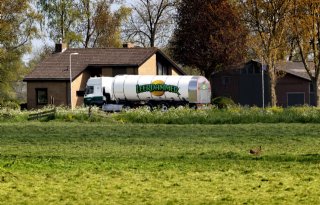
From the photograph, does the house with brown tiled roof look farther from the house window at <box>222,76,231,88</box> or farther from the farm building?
the house window at <box>222,76,231,88</box>

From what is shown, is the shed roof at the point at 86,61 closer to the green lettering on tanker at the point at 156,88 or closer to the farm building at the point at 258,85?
the green lettering on tanker at the point at 156,88

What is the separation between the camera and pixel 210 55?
76.8 metres

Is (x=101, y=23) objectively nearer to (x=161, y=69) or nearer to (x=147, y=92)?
(x=161, y=69)

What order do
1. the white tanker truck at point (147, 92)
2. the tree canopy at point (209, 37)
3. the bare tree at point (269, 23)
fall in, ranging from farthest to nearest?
the tree canopy at point (209, 37)
the white tanker truck at point (147, 92)
the bare tree at point (269, 23)

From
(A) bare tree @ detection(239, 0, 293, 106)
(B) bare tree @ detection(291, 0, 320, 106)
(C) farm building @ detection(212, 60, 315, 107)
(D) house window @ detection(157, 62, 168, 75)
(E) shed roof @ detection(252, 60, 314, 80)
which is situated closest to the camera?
(A) bare tree @ detection(239, 0, 293, 106)

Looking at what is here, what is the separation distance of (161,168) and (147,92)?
43.5m

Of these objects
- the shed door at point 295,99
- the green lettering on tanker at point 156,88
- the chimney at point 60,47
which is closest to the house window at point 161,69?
the chimney at point 60,47

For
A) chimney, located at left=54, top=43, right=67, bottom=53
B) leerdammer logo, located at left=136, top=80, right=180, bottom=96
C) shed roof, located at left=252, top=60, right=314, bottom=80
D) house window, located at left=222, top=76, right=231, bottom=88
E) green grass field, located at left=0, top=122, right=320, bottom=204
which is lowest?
green grass field, located at left=0, top=122, right=320, bottom=204

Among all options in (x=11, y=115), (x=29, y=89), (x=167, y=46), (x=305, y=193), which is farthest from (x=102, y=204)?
(x=167, y=46)

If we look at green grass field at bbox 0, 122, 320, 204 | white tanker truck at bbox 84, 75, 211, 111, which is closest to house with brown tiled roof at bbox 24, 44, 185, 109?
white tanker truck at bbox 84, 75, 211, 111

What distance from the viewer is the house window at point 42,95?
72.8 meters

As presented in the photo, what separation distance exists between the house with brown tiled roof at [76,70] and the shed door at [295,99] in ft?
44.6

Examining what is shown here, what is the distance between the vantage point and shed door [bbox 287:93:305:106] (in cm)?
7550

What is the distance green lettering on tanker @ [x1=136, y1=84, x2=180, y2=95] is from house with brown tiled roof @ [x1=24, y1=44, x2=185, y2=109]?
27.0ft
